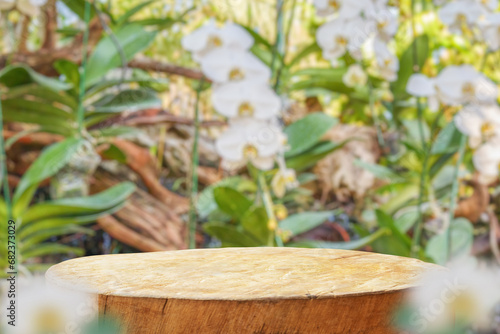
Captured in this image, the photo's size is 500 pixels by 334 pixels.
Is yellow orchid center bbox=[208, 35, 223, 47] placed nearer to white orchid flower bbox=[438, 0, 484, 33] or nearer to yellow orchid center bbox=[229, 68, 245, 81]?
yellow orchid center bbox=[229, 68, 245, 81]

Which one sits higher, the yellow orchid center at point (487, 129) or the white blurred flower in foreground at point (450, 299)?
the yellow orchid center at point (487, 129)

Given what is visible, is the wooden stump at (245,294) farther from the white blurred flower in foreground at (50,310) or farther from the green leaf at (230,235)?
the green leaf at (230,235)

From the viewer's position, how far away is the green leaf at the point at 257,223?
3.40ft

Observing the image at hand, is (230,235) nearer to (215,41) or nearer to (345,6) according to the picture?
(215,41)

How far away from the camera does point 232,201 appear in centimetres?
111

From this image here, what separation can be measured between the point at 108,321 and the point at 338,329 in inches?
5.8

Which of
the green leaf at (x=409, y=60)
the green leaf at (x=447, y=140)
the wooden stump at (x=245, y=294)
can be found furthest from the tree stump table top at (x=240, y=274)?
the green leaf at (x=409, y=60)

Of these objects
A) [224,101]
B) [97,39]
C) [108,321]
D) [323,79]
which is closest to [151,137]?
[97,39]

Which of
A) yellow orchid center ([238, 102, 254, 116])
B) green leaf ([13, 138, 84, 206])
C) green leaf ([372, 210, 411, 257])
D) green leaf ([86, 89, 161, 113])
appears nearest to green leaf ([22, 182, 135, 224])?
green leaf ([13, 138, 84, 206])

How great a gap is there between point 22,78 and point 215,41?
0.40 meters

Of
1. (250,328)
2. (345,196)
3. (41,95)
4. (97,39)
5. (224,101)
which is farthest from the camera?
(345,196)

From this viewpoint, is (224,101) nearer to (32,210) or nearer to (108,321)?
(32,210)

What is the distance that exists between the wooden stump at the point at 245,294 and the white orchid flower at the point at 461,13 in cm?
69

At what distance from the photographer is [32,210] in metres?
1.05
